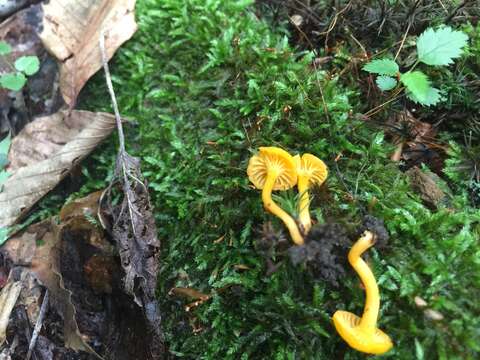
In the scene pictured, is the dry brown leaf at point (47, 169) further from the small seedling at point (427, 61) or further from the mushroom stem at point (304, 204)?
the small seedling at point (427, 61)

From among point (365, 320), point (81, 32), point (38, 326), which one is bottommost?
point (38, 326)

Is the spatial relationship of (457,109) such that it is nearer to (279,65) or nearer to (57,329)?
(279,65)

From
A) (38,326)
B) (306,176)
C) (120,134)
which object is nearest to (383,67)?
(306,176)

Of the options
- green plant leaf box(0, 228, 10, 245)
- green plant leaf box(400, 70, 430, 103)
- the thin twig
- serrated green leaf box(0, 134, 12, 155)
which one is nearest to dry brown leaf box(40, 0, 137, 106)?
the thin twig

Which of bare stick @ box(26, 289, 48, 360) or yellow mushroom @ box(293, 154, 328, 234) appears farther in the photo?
bare stick @ box(26, 289, 48, 360)

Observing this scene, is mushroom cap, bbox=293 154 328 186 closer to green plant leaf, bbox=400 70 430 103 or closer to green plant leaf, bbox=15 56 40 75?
green plant leaf, bbox=400 70 430 103

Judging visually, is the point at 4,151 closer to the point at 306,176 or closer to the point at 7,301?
the point at 7,301

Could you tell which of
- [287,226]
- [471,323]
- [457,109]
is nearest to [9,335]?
[287,226]
